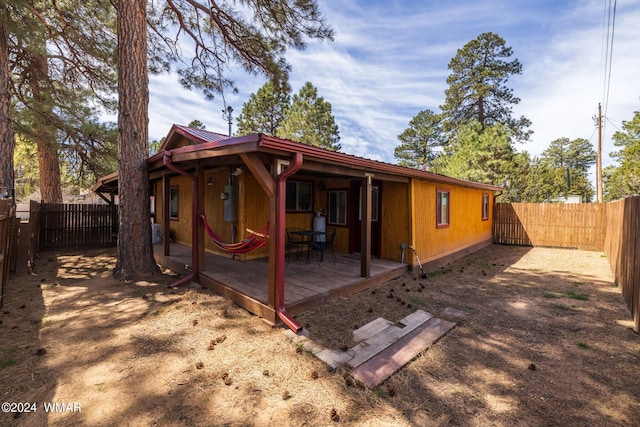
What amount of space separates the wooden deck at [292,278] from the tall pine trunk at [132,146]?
0.84m

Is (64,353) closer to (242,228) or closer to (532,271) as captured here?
(242,228)

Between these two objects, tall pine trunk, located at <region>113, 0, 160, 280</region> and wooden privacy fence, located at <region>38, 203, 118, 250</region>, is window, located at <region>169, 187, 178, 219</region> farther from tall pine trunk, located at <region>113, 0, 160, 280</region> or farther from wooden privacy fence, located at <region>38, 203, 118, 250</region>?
tall pine trunk, located at <region>113, 0, 160, 280</region>

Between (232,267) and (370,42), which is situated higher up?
(370,42)

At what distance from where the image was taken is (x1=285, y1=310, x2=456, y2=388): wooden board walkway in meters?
2.51

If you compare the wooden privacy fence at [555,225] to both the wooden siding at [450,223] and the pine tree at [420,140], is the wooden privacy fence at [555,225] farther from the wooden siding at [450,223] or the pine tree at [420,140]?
the pine tree at [420,140]

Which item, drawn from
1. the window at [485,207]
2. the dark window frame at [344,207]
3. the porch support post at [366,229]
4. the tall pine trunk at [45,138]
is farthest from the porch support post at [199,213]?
the window at [485,207]

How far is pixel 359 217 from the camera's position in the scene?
6848 millimetres

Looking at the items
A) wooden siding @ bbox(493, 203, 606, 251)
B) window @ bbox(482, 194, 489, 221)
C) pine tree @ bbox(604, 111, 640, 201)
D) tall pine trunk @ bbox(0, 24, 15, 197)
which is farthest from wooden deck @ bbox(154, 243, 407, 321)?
pine tree @ bbox(604, 111, 640, 201)

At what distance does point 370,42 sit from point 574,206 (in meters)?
9.18

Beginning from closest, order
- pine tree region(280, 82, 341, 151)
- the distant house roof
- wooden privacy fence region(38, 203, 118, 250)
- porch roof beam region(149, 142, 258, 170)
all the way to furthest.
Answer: porch roof beam region(149, 142, 258, 170) < the distant house roof < wooden privacy fence region(38, 203, 118, 250) < pine tree region(280, 82, 341, 151)

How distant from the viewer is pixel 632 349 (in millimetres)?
2953

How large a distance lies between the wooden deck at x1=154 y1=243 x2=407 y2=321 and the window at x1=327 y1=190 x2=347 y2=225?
39.4 inches

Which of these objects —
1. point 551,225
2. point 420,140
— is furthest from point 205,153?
point 420,140

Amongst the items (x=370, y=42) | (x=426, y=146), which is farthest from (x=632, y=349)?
(x=426, y=146)
